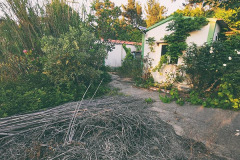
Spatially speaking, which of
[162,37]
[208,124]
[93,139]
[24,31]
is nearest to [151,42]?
[162,37]

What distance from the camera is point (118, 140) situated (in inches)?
89.6

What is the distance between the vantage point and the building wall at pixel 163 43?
5709mm

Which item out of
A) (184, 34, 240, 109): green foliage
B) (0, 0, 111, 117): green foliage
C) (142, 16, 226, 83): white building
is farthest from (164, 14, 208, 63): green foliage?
(0, 0, 111, 117): green foliage

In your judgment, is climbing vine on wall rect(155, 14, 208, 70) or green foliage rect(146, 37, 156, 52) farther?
green foliage rect(146, 37, 156, 52)

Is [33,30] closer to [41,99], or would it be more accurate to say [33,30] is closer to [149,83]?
[41,99]

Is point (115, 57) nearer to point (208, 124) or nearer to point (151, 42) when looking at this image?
point (151, 42)

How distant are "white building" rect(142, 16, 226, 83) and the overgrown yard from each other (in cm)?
445

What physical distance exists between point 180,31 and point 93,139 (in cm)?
589

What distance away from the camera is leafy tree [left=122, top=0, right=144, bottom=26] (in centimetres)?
2295

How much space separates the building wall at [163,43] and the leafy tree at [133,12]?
18575 millimetres

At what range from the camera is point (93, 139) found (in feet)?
7.00

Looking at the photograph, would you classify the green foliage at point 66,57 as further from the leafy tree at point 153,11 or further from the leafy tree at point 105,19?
the leafy tree at point 153,11

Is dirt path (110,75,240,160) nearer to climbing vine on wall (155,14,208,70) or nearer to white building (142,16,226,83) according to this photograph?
white building (142,16,226,83)

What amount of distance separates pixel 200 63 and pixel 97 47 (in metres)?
4.35
